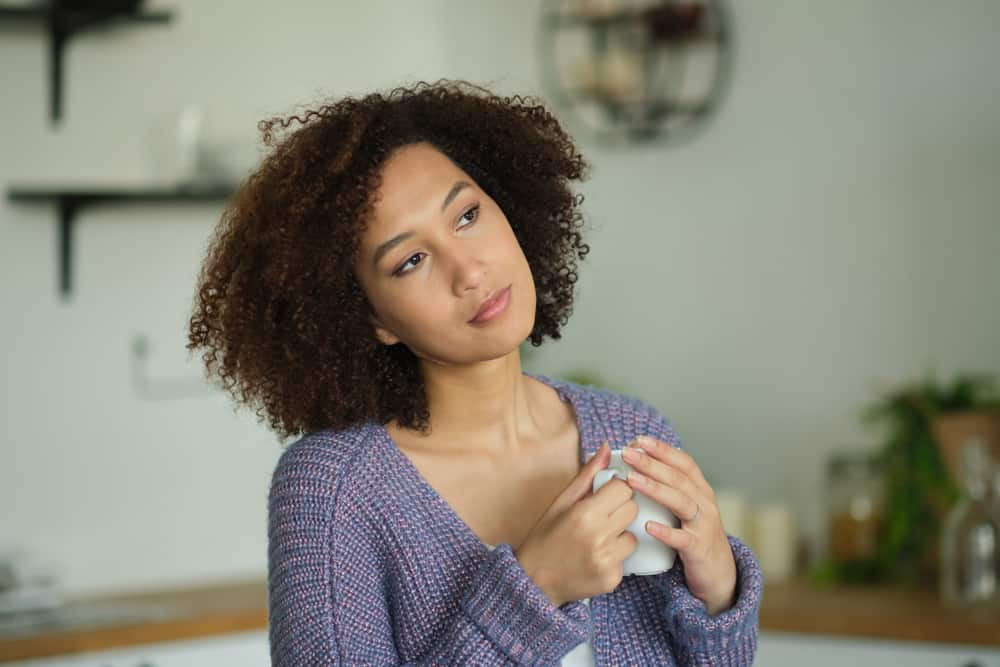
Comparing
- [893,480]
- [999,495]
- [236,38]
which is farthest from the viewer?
[236,38]

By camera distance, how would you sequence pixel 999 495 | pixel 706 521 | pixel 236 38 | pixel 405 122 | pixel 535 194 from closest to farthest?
1. pixel 706 521
2. pixel 405 122
3. pixel 535 194
4. pixel 999 495
5. pixel 236 38

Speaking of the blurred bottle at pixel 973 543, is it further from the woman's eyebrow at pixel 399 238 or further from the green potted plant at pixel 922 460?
the woman's eyebrow at pixel 399 238

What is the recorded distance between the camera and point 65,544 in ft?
9.46

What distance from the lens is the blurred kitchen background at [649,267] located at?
8.72ft

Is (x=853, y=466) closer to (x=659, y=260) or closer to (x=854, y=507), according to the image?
(x=854, y=507)

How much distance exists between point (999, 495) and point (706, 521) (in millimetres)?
1434

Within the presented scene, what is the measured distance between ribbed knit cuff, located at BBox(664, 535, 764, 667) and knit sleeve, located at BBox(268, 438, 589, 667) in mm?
94

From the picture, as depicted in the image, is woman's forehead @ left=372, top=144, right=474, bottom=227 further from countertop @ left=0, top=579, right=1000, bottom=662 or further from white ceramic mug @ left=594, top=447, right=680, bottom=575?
countertop @ left=0, top=579, right=1000, bottom=662

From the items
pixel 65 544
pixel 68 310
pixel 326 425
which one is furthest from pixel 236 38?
pixel 326 425

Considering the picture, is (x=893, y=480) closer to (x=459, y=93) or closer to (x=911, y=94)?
(x=911, y=94)

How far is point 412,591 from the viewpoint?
1.27 meters

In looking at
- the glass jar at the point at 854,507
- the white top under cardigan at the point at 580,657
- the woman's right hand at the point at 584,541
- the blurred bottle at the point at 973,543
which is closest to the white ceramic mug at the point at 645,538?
the woman's right hand at the point at 584,541

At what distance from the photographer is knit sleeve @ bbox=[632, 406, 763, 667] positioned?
1195 millimetres

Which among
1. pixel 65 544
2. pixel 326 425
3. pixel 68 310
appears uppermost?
pixel 326 425
